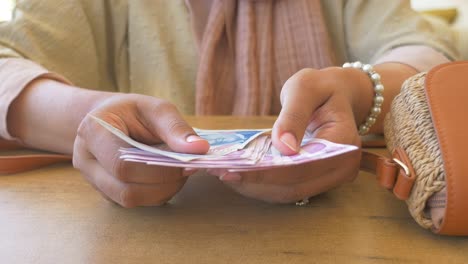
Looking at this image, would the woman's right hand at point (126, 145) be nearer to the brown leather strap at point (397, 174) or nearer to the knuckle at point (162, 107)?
the knuckle at point (162, 107)

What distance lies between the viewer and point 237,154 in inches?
15.5

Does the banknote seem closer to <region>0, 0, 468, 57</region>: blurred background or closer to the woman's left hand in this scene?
the woman's left hand

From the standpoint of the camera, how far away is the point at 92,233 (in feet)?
1.35

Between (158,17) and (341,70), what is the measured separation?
0.56m

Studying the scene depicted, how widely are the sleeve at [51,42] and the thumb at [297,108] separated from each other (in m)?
0.42

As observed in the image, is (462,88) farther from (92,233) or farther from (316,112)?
(92,233)

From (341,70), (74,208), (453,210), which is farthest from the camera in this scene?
(341,70)

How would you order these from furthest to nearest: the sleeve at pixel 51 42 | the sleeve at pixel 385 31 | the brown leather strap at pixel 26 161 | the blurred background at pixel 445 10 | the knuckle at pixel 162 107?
the blurred background at pixel 445 10 → the sleeve at pixel 385 31 → the sleeve at pixel 51 42 → the brown leather strap at pixel 26 161 → the knuckle at pixel 162 107

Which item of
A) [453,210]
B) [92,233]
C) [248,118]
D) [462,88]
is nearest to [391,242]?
[453,210]

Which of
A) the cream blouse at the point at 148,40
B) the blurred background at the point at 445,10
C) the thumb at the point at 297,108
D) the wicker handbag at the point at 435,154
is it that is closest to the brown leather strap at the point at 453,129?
the wicker handbag at the point at 435,154

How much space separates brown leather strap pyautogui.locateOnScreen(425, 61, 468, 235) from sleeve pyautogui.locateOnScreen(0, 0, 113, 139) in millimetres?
562

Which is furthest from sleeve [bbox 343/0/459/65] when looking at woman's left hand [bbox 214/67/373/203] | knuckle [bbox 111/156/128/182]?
knuckle [bbox 111/156/128/182]

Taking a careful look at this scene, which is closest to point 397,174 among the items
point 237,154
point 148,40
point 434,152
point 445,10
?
point 434,152

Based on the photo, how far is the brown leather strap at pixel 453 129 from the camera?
362mm
